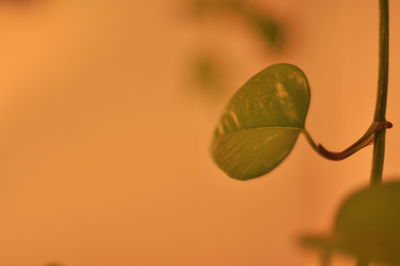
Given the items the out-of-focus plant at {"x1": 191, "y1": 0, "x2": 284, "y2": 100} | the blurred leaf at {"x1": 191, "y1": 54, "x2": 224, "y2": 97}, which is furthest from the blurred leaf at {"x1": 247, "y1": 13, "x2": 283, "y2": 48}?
the blurred leaf at {"x1": 191, "y1": 54, "x2": 224, "y2": 97}

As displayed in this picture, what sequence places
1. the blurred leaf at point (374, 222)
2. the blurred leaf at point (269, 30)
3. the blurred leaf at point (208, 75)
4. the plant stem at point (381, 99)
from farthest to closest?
the blurred leaf at point (208, 75) < the blurred leaf at point (269, 30) < the plant stem at point (381, 99) < the blurred leaf at point (374, 222)

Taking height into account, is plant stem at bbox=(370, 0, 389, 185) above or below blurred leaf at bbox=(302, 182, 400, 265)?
above

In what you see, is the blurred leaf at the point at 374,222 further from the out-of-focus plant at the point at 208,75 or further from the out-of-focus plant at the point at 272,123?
the out-of-focus plant at the point at 208,75

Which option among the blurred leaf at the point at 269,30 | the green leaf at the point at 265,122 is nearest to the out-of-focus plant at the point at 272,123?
the green leaf at the point at 265,122

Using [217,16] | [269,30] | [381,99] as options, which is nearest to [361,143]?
[381,99]

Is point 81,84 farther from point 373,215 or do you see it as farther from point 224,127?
point 373,215

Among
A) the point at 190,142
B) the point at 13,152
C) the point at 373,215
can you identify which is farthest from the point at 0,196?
the point at 373,215

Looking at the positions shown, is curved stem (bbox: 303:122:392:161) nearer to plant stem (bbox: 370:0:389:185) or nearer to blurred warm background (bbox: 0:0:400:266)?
plant stem (bbox: 370:0:389:185)
